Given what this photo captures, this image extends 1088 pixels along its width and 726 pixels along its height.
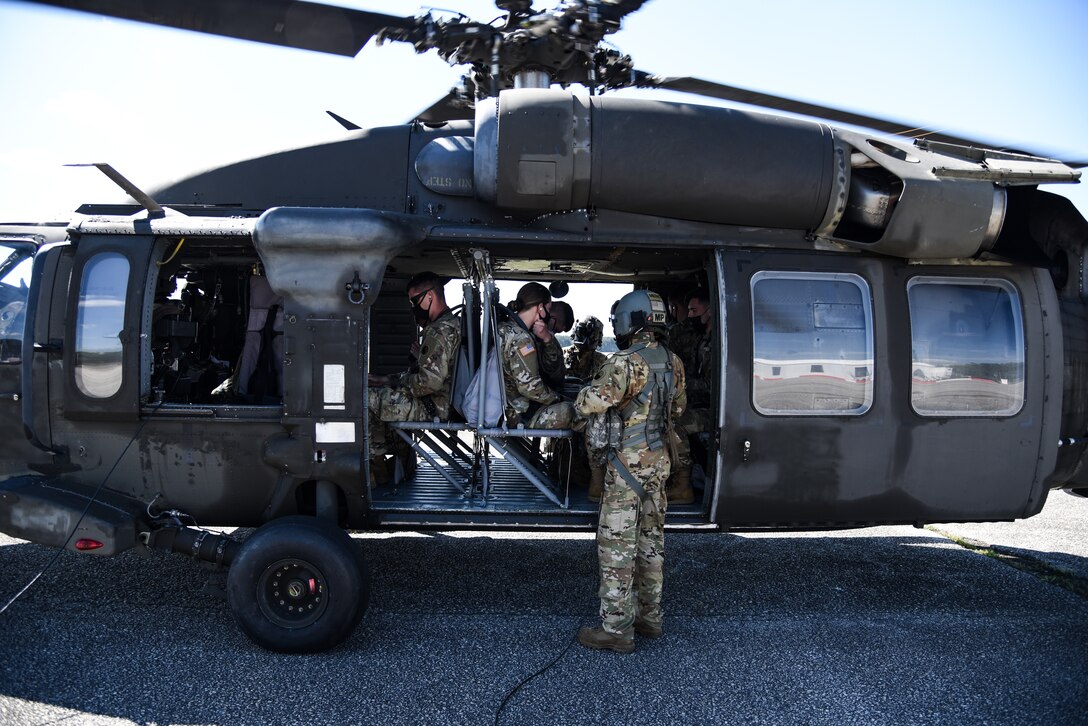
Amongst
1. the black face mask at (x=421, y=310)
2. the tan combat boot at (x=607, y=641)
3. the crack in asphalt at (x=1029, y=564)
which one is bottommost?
the crack in asphalt at (x=1029, y=564)

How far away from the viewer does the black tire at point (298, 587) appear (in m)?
4.18

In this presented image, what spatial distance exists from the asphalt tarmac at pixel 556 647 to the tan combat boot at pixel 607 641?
0.05 m

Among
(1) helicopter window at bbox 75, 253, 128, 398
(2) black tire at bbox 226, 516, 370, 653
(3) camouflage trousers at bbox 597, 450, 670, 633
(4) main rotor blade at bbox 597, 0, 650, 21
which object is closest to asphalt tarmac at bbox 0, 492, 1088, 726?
(2) black tire at bbox 226, 516, 370, 653

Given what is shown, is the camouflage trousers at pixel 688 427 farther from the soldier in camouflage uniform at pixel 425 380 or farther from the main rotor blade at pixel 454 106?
the main rotor blade at pixel 454 106

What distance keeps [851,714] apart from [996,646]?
1.45 metres

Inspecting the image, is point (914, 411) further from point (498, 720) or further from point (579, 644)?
point (498, 720)

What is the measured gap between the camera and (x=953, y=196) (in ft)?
15.2

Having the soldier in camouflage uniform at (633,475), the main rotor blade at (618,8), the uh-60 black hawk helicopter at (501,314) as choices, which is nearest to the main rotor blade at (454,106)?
the uh-60 black hawk helicopter at (501,314)

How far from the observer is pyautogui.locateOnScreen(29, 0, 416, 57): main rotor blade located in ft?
12.9

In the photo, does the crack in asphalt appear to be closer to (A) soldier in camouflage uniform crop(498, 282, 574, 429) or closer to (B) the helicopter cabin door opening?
(B) the helicopter cabin door opening

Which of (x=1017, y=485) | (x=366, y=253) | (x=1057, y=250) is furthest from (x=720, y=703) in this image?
(x=1057, y=250)

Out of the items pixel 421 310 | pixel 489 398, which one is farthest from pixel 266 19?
pixel 489 398

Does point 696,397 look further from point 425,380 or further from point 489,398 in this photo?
point 425,380

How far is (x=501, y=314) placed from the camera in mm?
5168
